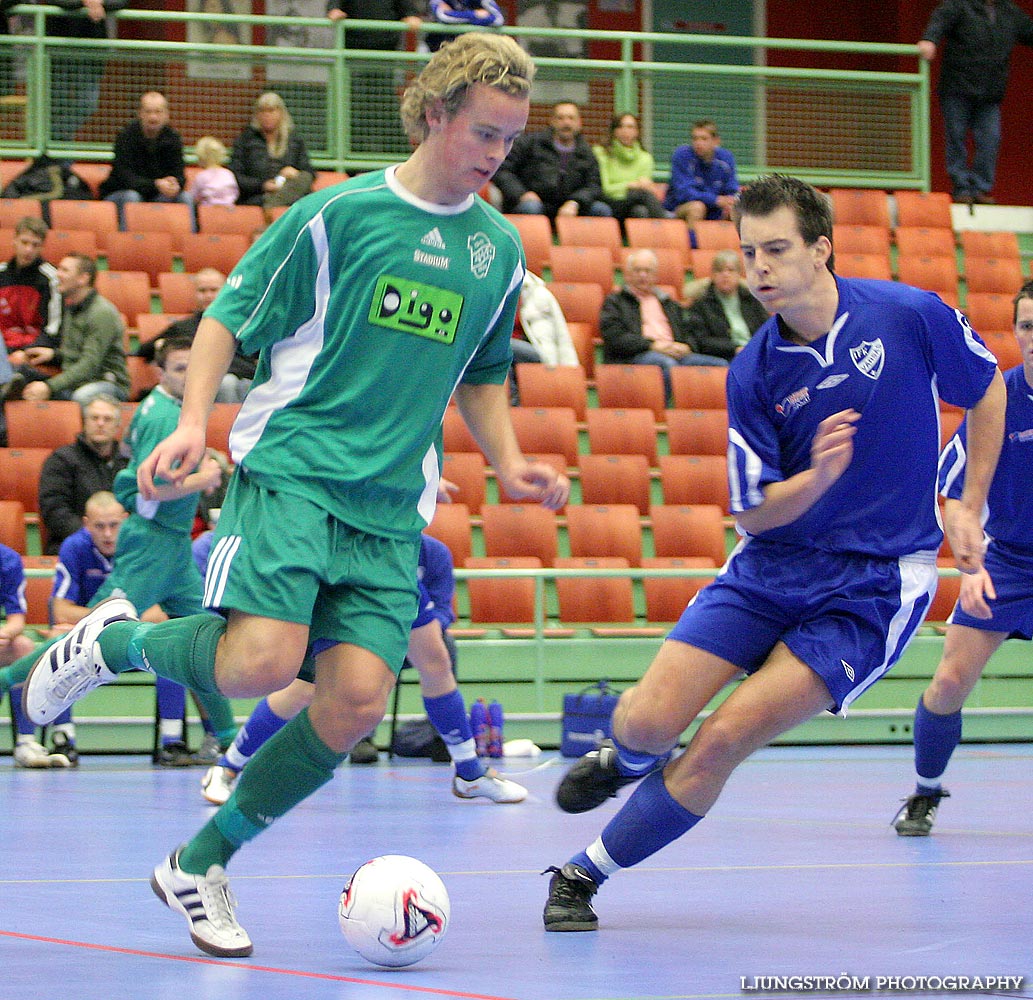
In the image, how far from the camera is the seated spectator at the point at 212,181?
13156mm

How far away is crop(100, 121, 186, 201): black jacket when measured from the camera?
12.9 metres

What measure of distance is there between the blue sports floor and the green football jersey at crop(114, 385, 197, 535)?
1274mm

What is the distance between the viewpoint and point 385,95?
14.0 meters

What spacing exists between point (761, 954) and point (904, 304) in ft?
5.28

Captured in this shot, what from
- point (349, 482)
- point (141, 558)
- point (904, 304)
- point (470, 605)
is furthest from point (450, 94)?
point (470, 605)

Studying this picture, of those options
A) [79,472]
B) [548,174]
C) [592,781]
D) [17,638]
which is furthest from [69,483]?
[592,781]

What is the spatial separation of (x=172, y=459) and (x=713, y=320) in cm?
930

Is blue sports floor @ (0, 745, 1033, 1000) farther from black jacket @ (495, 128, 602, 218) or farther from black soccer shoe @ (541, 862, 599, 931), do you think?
black jacket @ (495, 128, 602, 218)

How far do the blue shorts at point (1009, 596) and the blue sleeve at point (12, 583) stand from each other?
4942 millimetres

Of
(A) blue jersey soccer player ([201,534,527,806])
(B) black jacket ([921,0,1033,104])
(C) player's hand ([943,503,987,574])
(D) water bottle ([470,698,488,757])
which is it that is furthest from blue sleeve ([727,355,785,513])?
(B) black jacket ([921,0,1033,104])

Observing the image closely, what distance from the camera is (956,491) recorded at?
552 centimetres

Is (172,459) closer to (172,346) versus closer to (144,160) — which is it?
(172,346)

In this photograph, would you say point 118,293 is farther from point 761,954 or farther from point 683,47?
point 761,954

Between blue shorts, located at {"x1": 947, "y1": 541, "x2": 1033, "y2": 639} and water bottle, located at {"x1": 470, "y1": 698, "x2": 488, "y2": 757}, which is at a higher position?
blue shorts, located at {"x1": 947, "y1": 541, "x2": 1033, "y2": 639}
